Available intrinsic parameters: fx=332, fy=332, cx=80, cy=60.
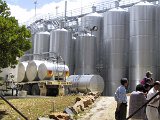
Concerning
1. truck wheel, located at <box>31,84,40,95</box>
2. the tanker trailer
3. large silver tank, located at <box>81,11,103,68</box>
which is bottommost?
truck wheel, located at <box>31,84,40,95</box>

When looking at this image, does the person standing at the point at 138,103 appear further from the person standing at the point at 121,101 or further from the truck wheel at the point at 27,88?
the truck wheel at the point at 27,88

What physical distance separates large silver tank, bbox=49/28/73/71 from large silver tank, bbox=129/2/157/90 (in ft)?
22.1

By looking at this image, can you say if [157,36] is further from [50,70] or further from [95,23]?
[50,70]

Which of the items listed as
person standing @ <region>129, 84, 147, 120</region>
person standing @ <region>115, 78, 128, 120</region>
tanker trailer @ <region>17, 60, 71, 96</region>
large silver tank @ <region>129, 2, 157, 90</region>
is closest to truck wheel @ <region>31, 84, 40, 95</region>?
tanker trailer @ <region>17, 60, 71, 96</region>

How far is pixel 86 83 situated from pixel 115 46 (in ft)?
23.5

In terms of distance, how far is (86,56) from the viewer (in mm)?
33344

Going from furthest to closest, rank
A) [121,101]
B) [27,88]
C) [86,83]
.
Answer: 1. [27,88]
2. [86,83]
3. [121,101]

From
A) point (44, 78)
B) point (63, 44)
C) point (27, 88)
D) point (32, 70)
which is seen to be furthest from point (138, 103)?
point (63, 44)

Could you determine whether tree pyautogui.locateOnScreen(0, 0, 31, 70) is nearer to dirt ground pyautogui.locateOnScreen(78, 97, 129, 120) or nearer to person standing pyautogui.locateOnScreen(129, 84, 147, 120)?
dirt ground pyautogui.locateOnScreen(78, 97, 129, 120)

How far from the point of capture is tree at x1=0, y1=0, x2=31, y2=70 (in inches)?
609

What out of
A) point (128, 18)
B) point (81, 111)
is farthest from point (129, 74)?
point (81, 111)

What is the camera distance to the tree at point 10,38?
50.8 ft

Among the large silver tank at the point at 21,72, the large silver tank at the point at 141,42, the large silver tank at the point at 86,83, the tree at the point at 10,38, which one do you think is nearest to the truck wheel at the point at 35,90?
the large silver tank at the point at 21,72

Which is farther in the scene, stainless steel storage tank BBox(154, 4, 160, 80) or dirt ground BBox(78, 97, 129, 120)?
stainless steel storage tank BBox(154, 4, 160, 80)
